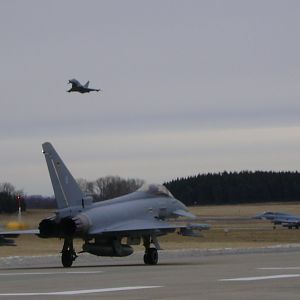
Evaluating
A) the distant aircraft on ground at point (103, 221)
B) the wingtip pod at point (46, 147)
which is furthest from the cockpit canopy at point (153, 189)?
the wingtip pod at point (46, 147)

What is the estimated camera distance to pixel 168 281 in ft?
80.0

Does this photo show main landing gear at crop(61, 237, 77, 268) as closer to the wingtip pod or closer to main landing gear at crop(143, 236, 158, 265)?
main landing gear at crop(143, 236, 158, 265)

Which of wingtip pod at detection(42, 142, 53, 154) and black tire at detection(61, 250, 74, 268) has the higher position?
wingtip pod at detection(42, 142, 53, 154)

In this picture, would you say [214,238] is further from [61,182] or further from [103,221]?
[61,182]

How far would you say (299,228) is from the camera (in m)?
101

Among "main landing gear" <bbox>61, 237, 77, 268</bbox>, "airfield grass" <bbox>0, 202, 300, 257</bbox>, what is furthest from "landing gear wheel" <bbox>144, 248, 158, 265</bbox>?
"airfield grass" <bbox>0, 202, 300, 257</bbox>

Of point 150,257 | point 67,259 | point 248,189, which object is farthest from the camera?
point 248,189

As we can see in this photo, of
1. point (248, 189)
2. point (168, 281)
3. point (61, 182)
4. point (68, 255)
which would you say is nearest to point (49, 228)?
point (68, 255)

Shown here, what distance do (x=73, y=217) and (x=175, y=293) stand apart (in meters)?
13.5

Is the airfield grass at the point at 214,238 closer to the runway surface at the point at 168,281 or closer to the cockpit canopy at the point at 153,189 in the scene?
the cockpit canopy at the point at 153,189

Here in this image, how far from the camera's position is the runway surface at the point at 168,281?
20.4 m

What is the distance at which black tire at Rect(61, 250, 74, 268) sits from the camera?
3416 cm

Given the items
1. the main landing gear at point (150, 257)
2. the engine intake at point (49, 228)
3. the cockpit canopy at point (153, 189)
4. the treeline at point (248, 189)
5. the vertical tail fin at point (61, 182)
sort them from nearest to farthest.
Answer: the engine intake at point (49, 228) < the vertical tail fin at point (61, 182) < the main landing gear at point (150, 257) < the cockpit canopy at point (153, 189) < the treeline at point (248, 189)

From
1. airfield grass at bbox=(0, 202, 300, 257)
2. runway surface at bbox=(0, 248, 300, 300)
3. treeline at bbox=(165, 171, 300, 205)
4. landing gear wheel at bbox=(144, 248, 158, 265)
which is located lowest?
runway surface at bbox=(0, 248, 300, 300)
